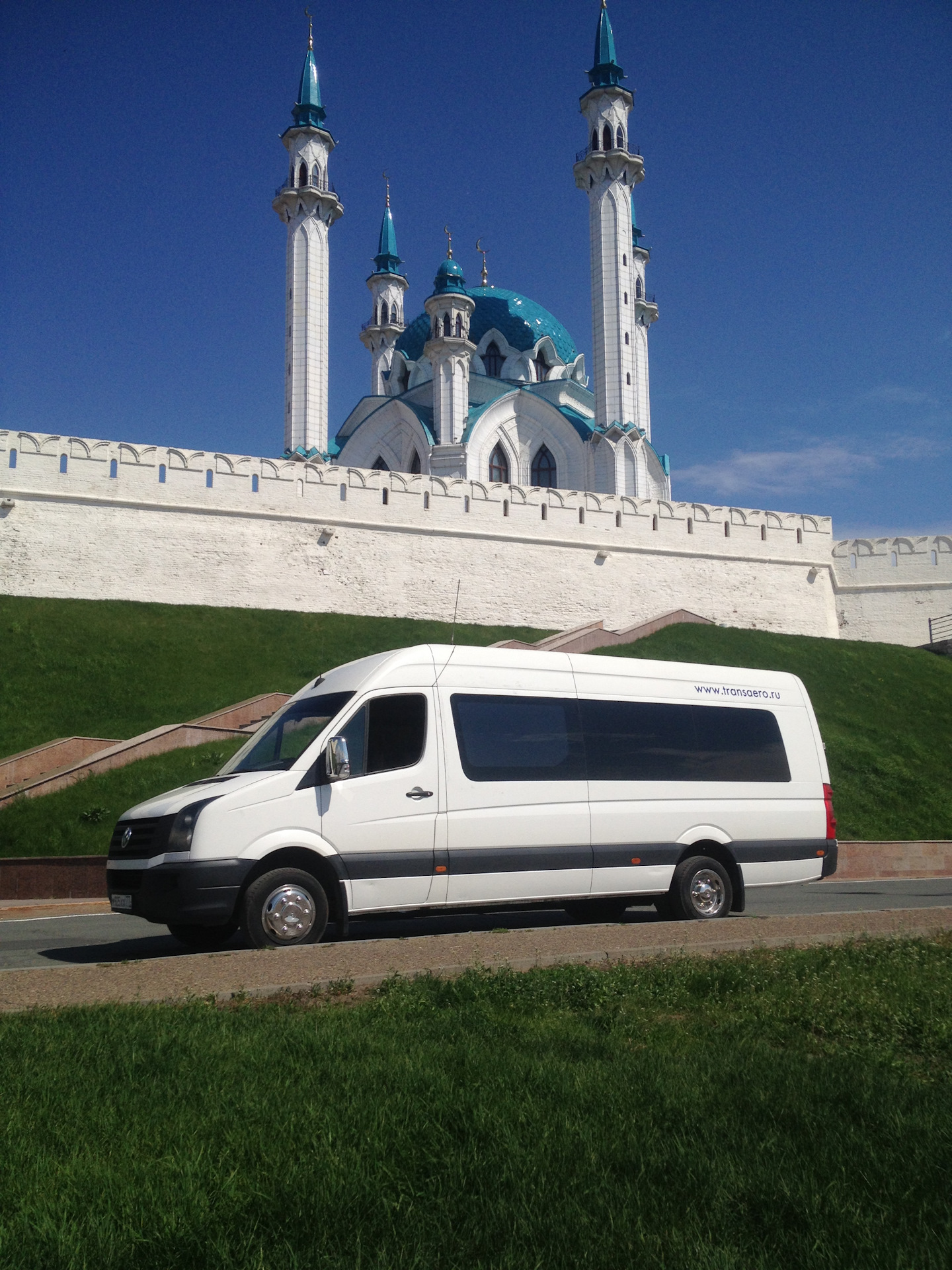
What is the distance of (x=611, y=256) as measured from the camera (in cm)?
4769

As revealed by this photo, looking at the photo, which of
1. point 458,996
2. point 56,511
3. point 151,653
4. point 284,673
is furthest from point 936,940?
point 56,511

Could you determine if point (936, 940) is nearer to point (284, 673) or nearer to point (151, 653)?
point (284, 673)

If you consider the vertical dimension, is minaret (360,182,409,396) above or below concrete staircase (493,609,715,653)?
above

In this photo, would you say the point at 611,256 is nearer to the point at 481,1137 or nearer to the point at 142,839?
the point at 142,839

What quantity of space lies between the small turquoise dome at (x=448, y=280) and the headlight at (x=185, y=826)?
46.9 meters

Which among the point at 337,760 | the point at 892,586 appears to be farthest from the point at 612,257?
the point at 337,760

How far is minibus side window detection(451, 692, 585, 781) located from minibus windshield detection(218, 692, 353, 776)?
1.11m

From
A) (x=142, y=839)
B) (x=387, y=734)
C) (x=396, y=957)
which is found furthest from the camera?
(x=387, y=734)

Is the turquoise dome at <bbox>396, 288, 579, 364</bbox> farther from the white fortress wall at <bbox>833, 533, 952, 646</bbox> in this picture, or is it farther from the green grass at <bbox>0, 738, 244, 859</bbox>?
the green grass at <bbox>0, 738, 244, 859</bbox>

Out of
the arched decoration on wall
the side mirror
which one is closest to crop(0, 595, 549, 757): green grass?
the side mirror

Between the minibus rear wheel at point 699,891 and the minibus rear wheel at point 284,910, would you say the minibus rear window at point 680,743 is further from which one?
the minibus rear wheel at point 284,910

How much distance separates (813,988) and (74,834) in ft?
45.5

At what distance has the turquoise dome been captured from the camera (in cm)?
6056

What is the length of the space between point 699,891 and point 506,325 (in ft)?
178
